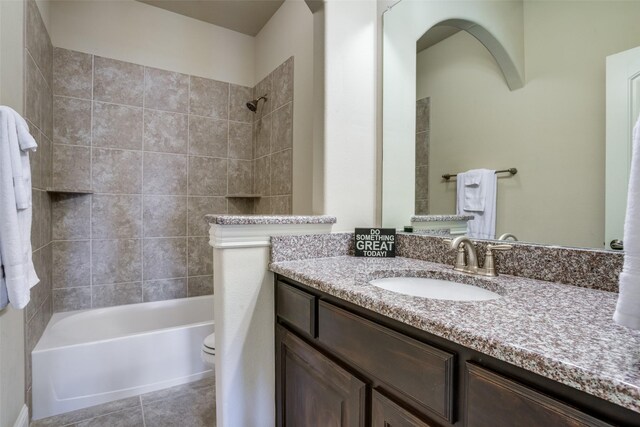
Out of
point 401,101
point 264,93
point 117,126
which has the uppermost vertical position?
point 264,93

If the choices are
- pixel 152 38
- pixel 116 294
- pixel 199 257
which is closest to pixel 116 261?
pixel 116 294

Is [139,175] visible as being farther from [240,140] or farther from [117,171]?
[240,140]

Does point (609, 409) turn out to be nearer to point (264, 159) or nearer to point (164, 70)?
point (264, 159)

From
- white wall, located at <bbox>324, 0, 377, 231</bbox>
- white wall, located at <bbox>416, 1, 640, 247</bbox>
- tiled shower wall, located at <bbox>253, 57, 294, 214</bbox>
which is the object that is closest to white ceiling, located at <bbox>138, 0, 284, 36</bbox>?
tiled shower wall, located at <bbox>253, 57, 294, 214</bbox>

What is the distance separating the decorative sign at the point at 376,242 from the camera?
1410 millimetres

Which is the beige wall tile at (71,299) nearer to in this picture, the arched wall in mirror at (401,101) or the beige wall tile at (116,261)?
the beige wall tile at (116,261)

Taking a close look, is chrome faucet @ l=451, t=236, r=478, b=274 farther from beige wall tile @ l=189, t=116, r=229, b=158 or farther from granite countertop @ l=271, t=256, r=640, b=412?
beige wall tile @ l=189, t=116, r=229, b=158

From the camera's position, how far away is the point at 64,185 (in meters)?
2.26

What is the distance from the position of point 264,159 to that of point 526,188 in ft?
6.80

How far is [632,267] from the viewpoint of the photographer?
0.41 meters

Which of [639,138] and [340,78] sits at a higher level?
[340,78]

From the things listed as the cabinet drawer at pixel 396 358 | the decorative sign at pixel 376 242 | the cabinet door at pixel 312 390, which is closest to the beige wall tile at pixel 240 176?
the decorative sign at pixel 376 242

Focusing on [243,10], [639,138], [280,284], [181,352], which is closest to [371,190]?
[280,284]

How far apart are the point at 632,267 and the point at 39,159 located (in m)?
2.50
